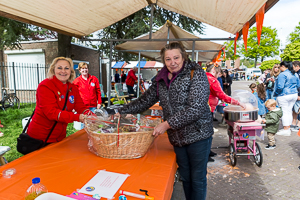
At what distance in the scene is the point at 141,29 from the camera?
883cm

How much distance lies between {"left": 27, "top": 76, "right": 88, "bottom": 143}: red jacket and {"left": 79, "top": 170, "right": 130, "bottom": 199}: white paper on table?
2.73 ft

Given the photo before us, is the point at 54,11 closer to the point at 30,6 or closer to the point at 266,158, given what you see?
the point at 30,6

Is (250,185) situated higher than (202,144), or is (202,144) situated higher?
(202,144)

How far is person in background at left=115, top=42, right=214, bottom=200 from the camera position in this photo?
1.73m

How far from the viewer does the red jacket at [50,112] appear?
80.4 inches

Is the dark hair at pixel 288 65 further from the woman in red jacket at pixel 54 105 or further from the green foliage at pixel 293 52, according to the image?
the green foliage at pixel 293 52

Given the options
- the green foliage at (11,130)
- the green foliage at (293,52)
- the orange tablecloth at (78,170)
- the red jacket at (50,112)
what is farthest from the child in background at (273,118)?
the green foliage at (293,52)

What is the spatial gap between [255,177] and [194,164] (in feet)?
7.11

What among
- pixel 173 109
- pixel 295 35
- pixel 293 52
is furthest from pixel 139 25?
pixel 295 35

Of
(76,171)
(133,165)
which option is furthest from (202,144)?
(76,171)

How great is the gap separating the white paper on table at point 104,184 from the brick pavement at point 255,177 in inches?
71.8

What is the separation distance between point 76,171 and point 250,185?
9.52 ft

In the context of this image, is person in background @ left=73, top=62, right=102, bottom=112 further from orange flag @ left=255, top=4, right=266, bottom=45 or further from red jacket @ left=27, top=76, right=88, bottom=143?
orange flag @ left=255, top=4, right=266, bottom=45

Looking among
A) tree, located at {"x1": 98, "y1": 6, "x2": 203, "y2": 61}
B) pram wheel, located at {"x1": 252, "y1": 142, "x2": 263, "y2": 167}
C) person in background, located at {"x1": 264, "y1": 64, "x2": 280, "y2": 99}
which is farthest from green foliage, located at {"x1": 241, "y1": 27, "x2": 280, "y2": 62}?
pram wheel, located at {"x1": 252, "y1": 142, "x2": 263, "y2": 167}
